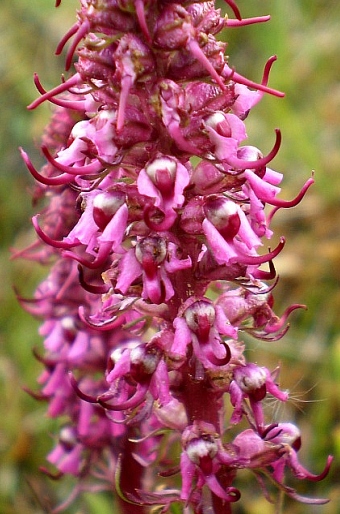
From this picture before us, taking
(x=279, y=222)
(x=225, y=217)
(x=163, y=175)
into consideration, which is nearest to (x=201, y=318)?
(x=225, y=217)

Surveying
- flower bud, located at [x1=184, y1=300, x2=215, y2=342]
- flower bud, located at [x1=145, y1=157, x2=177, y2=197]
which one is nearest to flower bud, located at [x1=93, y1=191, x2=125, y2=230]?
flower bud, located at [x1=145, y1=157, x2=177, y2=197]

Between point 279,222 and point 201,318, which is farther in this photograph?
point 279,222

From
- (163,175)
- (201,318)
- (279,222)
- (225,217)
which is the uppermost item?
(163,175)

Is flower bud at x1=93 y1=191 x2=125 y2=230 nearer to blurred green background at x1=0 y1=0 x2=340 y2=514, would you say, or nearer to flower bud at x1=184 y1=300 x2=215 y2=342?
flower bud at x1=184 y1=300 x2=215 y2=342

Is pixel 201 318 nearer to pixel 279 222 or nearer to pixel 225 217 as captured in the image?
pixel 225 217

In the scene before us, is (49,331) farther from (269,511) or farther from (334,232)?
(334,232)

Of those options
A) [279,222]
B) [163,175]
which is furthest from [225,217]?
[279,222]

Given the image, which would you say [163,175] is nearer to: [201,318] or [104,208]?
[104,208]

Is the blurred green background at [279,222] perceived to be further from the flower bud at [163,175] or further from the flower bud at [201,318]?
the flower bud at [163,175]

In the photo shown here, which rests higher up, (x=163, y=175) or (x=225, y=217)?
(x=163, y=175)

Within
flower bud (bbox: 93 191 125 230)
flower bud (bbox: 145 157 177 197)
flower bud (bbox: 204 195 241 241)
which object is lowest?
flower bud (bbox: 204 195 241 241)
